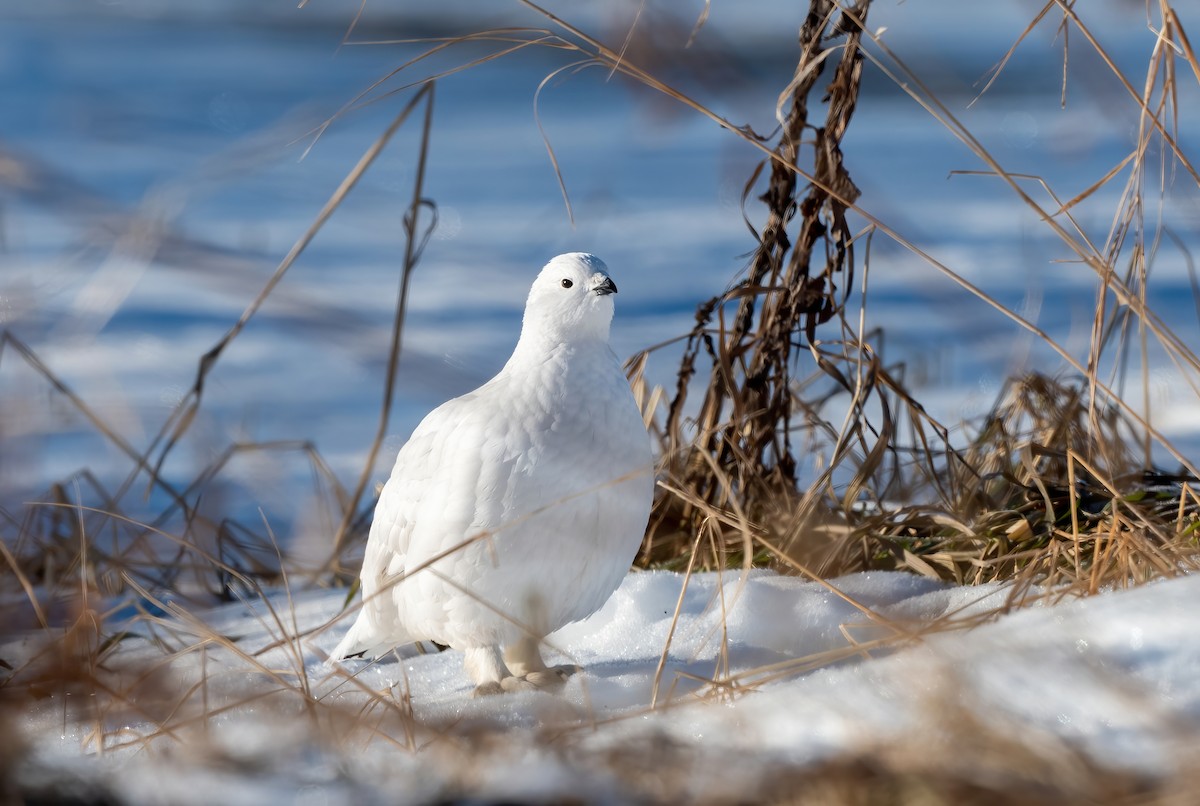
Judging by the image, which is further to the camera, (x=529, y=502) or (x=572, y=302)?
(x=572, y=302)

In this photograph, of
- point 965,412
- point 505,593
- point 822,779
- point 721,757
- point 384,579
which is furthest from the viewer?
point 965,412

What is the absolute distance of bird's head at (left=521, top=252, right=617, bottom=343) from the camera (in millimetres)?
2305

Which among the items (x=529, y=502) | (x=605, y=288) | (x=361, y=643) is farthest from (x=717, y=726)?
(x=361, y=643)

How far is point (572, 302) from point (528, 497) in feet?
1.51

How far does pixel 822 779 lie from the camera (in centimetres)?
126

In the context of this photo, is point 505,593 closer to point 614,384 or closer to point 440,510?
point 440,510

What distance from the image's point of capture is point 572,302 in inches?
91.3

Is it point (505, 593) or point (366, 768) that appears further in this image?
point (505, 593)

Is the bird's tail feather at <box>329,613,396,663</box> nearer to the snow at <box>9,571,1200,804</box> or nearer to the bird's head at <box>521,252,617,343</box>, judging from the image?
the snow at <box>9,571,1200,804</box>

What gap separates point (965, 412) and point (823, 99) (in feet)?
3.97

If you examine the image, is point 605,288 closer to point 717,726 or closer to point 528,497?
point 528,497

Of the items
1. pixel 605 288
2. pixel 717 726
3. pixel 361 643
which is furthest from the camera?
pixel 361 643

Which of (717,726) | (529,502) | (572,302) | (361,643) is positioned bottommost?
(361,643)

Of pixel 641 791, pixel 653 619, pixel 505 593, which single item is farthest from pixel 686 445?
pixel 641 791
